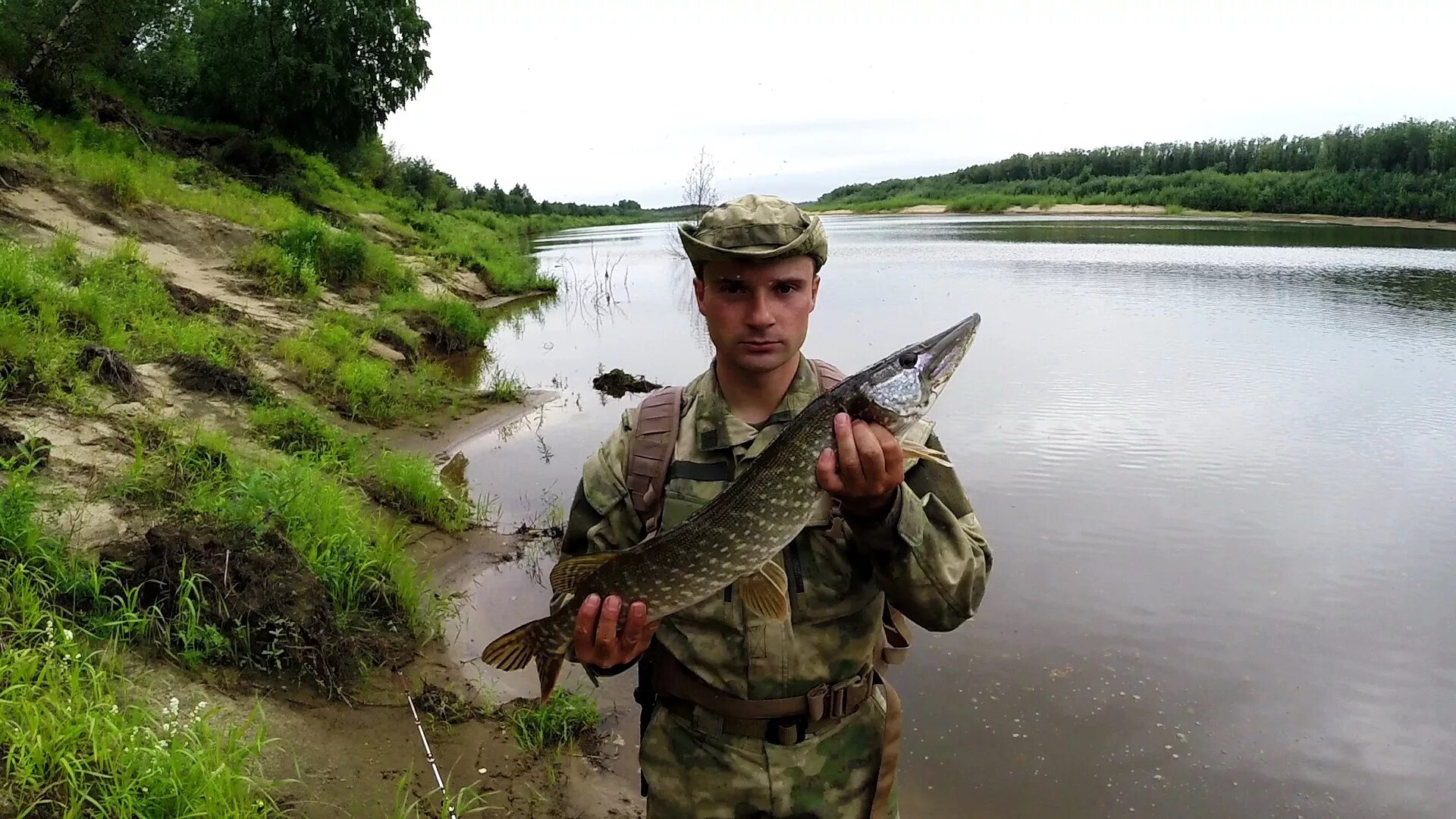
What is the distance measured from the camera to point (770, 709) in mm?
2004

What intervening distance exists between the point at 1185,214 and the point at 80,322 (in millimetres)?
66950

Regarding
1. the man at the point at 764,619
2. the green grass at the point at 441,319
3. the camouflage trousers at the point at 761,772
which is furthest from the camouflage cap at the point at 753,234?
the green grass at the point at 441,319

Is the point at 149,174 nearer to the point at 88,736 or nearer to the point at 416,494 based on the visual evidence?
the point at 416,494

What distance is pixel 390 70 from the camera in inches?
1039

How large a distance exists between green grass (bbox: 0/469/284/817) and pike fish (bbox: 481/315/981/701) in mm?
1730

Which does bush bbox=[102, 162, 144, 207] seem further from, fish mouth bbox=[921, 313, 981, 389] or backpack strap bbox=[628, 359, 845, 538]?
fish mouth bbox=[921, 313, 981, 389]

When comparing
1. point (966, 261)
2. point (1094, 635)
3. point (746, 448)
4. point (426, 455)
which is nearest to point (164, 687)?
point (746, 448)

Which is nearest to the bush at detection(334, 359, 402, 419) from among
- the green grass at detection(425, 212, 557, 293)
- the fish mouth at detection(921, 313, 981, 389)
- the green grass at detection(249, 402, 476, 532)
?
the green grass at detection(249, 402, 476, 532)

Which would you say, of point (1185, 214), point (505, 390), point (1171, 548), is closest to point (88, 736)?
point (1171, 548)

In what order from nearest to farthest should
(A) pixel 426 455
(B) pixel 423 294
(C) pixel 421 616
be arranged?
(C) pixel 421 616
(A) pixel 426 455
(B) pixel 423 294

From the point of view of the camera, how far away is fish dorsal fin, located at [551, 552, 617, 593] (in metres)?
2.10

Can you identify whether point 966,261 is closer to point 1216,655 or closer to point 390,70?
point 390,70

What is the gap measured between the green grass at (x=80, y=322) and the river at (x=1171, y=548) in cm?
283

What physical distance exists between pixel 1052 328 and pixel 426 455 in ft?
41.8
